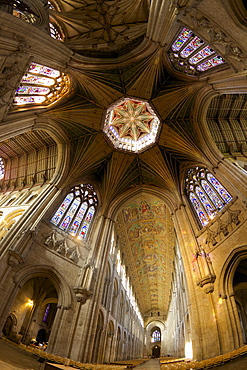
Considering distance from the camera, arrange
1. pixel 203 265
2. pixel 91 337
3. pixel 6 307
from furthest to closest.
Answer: pixel 203 265 < pixel 91 337 < pixel 6 307

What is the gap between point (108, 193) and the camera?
62.1 ft

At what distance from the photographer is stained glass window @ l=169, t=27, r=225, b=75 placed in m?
13.0

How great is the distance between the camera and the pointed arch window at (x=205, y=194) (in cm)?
1389

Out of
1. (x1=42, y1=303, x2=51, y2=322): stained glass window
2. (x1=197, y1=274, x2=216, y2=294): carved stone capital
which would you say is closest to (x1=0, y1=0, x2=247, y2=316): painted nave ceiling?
(x1=197, y1=274, x2=216, y2=294): carved stone capital

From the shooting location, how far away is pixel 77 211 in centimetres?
1691

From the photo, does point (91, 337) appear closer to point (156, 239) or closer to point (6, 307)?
point (6, 307)

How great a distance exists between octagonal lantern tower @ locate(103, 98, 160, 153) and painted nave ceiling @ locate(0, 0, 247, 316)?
183 millimetres

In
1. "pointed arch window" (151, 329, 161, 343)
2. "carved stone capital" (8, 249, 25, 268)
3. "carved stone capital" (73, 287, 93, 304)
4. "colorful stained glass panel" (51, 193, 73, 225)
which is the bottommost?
"carved stone capital" (73, 287, 93, 304)

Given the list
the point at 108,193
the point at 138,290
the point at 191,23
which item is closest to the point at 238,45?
the point at 191,23

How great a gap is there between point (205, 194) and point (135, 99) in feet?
28.9

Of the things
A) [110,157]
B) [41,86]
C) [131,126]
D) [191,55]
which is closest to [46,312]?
[110,157]

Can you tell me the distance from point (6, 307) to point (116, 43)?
52.6ft

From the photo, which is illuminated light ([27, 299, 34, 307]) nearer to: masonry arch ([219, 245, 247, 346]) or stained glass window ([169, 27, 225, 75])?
masonry arch ([219, 245, 247, 346])

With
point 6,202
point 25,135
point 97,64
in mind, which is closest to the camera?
point 97,64
